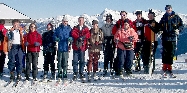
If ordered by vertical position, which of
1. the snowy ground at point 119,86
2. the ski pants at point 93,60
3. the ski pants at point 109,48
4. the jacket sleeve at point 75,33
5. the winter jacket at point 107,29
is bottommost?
the snowy ground at point 119,86

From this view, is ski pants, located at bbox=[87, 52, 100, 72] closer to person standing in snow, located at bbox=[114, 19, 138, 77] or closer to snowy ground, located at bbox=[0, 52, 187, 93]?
snowy ground, located at bbox=[0, 52, 187, 93]

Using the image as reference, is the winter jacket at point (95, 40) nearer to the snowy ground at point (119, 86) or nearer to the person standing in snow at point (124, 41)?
the person standing in snow at point (124, 41)

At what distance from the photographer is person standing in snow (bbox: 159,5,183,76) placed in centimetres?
980

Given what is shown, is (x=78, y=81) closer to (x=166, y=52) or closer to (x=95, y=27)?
(x=95, y=27)

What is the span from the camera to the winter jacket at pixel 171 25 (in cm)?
978

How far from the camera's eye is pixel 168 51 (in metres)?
10.1

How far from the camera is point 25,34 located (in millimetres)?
10062

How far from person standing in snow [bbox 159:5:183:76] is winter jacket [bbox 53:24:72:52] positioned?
3287 mm

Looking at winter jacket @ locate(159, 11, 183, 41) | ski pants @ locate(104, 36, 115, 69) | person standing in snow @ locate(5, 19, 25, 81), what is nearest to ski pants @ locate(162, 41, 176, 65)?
winter jacket @ locate(159, 11, 183, 41)

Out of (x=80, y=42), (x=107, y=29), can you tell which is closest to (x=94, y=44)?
(x=80, y=42)

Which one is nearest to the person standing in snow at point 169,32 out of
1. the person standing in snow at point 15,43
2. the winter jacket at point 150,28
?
the winter jacket at point 150,28

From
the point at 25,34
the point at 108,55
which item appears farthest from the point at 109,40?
the point at 25,34

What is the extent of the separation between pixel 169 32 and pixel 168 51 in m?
0.67

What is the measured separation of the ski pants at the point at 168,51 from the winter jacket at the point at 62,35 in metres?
3.37
